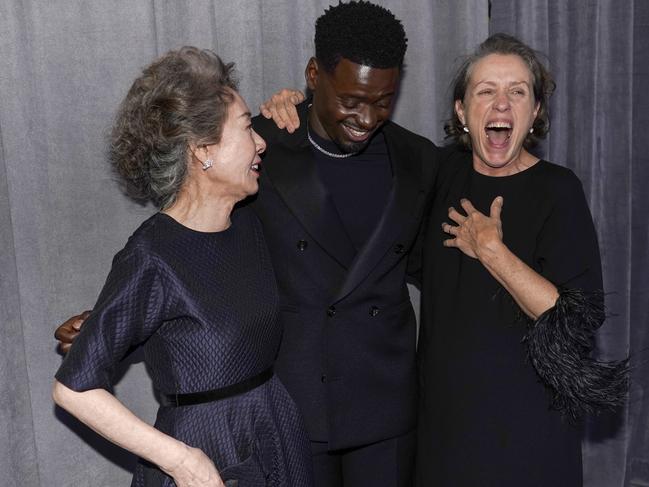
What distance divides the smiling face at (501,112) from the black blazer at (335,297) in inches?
7.3

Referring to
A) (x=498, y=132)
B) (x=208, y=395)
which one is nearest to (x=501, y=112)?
(x=498, y=132)

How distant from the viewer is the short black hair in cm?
165

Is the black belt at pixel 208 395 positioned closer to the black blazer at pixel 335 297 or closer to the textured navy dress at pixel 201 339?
the textured navy dress at pixel 201 339

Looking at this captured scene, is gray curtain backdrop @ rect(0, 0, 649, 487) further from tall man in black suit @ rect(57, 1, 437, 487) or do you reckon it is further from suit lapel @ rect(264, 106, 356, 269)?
suit lapel @ rect(264, 106, 356, 269)

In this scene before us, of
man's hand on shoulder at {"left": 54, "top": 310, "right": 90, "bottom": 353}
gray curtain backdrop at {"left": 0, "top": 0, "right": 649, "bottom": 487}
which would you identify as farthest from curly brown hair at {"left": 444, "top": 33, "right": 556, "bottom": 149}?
man's hand on shoulder at {"left": 54, "top": 310, "right": 90, "bottom": 353}

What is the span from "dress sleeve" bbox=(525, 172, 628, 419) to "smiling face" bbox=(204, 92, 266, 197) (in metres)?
0.68

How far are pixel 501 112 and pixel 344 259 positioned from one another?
505 mm

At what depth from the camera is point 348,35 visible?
1671mm

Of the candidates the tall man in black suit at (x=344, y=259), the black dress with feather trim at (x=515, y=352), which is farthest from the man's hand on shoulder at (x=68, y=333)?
the black dress with feather trim at (x=515, y=352)

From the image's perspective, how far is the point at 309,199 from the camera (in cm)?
177

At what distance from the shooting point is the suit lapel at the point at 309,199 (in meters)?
1.76

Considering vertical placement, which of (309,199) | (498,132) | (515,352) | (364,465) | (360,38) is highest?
(360,38)

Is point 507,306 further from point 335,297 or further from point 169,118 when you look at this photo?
point 169,118

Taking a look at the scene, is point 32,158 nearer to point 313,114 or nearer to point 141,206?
point 141,206
